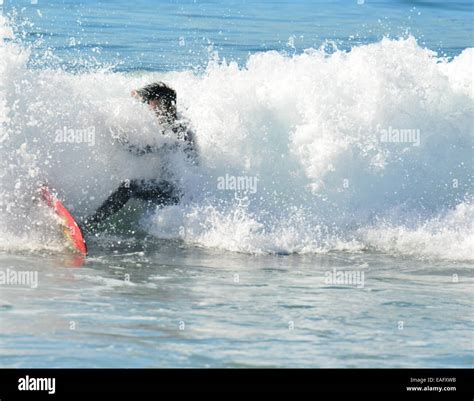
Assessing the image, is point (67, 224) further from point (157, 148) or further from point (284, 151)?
point (284, 151)

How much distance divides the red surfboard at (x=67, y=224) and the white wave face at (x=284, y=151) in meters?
0.22

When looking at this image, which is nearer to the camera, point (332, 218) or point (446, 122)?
point (332, 218)

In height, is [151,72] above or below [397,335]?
above

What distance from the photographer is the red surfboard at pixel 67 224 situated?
32.8 ft

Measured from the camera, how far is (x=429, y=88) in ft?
45.5

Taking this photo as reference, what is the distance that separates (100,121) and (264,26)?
14550mm

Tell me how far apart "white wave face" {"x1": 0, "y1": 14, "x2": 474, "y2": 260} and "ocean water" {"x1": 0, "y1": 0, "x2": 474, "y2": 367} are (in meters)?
0.02

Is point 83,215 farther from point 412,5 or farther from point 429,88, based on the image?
point 412,5

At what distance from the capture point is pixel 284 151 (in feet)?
42.3

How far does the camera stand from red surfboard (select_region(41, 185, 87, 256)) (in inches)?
393

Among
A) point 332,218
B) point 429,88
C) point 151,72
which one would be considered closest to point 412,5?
point 151,72
